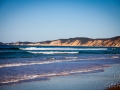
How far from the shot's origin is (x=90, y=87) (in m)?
7.66

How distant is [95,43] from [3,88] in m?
181

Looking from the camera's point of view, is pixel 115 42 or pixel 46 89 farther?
pixel 115 42

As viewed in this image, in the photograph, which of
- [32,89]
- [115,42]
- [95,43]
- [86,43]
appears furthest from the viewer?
[86,43]

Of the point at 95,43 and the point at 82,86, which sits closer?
the point at 82,86

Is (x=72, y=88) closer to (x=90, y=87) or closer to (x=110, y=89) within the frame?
(x=90, y=87)

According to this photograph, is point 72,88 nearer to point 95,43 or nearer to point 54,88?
point 54,88

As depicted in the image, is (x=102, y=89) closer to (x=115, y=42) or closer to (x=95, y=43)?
(x=115, y=42)

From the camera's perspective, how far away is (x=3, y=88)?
7.41m

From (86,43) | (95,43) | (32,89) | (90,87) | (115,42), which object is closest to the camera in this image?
(32,89)

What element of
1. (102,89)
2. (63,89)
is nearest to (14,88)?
(63,89)

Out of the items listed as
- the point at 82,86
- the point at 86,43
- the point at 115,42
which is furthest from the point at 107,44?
the point at 82,86

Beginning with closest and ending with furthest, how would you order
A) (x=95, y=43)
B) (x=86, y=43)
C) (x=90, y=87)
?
(x=90, y=87) → (x=95, y=43) → (x=86, y=43)

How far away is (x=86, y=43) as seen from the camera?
195625mm

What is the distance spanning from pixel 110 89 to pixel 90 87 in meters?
0.89
